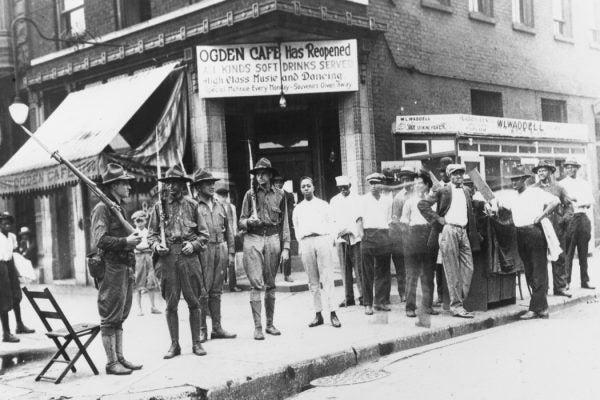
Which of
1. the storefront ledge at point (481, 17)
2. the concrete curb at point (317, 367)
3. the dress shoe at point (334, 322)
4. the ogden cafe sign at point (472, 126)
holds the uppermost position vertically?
the storefront ledge at point (481, 17)

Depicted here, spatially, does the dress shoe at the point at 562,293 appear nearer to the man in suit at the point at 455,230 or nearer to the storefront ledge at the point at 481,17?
the man in suit at the point at 455,230

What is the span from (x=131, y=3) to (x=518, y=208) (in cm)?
1064

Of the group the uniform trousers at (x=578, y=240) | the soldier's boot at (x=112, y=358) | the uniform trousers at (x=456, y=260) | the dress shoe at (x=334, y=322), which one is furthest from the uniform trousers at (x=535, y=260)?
the soldier's boot at (x=112, y=358)

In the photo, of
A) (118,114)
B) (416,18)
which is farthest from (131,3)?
(416,18)

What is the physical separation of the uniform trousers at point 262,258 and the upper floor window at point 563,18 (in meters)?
15.0

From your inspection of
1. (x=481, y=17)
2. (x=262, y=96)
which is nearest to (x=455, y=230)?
(x=262, y=96)

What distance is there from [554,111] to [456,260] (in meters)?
12.5

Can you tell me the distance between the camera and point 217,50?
13.5 meters

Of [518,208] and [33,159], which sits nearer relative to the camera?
[518,208]

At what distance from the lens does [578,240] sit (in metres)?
11.6

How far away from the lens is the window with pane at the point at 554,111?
19656 mm

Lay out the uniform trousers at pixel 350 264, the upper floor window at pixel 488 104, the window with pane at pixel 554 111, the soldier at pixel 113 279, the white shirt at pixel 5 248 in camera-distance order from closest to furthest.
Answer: the soldier at pixel 113 279 < the white shirt at pixel 5 248 < the uniform trousers at pixel 350 264 < the upper floor window at pixel 488 104 < the window with pane at pixel 554 111

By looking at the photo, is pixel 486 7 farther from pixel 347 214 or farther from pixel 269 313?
pixel 269 313

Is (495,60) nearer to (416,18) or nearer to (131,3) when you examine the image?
(416,18)
